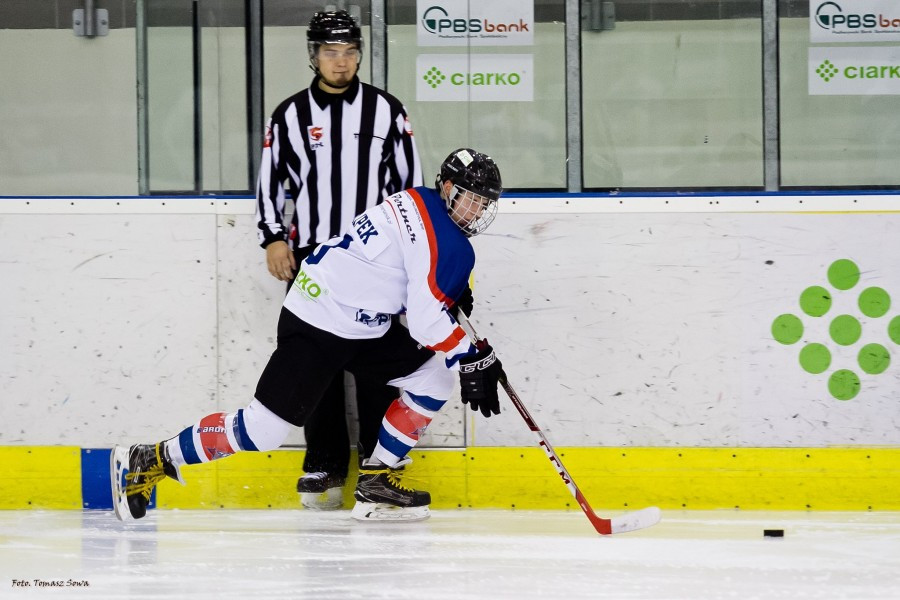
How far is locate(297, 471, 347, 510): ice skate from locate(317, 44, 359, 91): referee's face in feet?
3.67

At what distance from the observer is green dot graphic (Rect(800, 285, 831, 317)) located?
3.38 m

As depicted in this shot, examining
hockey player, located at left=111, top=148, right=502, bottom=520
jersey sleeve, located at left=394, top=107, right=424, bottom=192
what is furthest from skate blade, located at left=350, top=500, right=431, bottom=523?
jersey sleeve, located at left=394, top=107, right=424, bottom=192

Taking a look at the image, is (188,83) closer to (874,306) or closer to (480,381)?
(480,381)

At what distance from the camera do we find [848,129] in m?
3.52

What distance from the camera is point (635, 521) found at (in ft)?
9.46

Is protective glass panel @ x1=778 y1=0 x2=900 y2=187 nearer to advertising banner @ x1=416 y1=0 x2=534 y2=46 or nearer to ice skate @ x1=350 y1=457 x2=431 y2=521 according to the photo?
advertising banner @ x1=416 y1=0 x2=534 y2=46

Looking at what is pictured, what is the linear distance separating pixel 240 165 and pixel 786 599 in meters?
2.07

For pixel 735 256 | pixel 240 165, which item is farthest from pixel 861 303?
pixel 240 165

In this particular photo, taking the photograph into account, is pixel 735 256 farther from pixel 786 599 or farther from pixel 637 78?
pixel 786 599

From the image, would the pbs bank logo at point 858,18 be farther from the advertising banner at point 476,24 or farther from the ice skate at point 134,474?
the ice skate at point 134,474

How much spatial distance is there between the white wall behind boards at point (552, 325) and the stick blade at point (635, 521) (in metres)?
0.51

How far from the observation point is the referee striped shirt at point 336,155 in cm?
328

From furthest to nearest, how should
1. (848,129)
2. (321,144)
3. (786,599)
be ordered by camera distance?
(848,129) < (321,144) < (786,599)

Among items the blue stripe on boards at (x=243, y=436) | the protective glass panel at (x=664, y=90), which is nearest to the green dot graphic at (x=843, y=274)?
the protective glass panel at (x=664, y=90)
